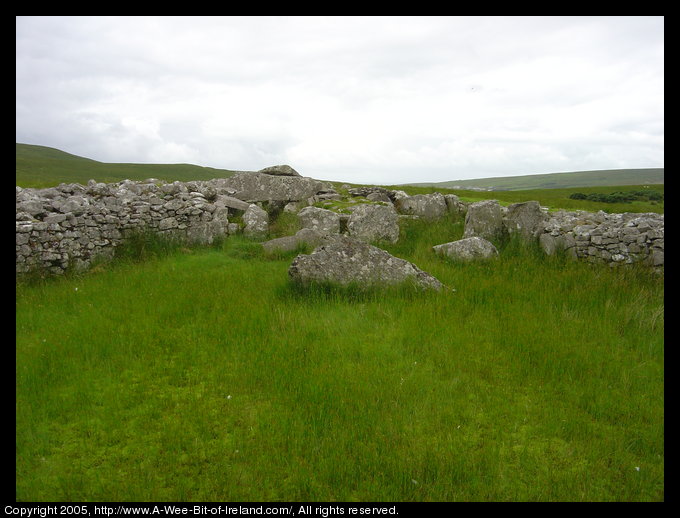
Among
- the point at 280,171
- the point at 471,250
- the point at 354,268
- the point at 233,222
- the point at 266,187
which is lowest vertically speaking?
the point at 354,268

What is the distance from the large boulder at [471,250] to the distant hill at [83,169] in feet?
254

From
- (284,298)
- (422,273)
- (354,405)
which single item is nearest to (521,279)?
(422,273)

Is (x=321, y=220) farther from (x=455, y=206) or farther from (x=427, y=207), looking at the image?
(x=455, y=206)

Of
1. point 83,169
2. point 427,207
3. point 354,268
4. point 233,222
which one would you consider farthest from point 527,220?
point 83,169

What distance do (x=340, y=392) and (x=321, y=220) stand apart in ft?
32.7

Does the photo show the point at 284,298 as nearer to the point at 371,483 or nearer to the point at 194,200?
the point at 371,483

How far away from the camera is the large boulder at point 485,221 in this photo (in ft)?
44.0

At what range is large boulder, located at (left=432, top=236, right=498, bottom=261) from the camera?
38.5ft

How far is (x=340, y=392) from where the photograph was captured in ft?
18.3

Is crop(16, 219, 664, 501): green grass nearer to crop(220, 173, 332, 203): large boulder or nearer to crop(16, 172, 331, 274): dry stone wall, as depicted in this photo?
crop(16, 172, 331, 274): dry stone wall

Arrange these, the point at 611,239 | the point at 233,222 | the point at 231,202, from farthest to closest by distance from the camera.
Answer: the point at 231,202, the point at 233,222, the point at 611,239

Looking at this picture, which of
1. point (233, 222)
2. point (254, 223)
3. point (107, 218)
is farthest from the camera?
point (233, 222)

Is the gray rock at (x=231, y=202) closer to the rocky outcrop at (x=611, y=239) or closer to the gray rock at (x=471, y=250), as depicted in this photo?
the gray rock at (x=471, y=250)

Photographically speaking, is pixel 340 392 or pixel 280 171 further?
pixel 280 171
